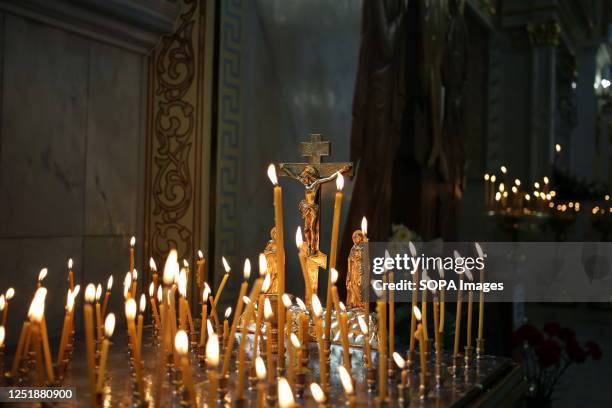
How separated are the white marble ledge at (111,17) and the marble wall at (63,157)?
0.04 m

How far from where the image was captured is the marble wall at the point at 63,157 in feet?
7.01

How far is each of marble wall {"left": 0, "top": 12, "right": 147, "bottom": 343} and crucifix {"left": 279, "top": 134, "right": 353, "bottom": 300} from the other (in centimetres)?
90

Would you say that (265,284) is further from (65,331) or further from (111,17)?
(111,17)

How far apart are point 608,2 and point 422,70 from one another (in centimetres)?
700

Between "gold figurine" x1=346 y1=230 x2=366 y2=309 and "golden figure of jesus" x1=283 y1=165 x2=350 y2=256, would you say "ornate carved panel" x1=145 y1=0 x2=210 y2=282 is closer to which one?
"golden figure of jesus" x1=283 y1=165 x2=350 y2=256

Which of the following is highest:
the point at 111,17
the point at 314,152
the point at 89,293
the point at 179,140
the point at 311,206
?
the point at 111,17

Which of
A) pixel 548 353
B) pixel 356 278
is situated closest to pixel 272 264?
pixel 356 278

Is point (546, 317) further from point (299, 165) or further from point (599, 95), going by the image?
point (299, 165)

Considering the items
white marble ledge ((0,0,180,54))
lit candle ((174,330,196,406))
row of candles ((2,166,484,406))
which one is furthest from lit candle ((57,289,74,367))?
white marble ledge ((0,0,180,54))

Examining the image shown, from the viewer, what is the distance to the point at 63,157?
2334 millimetres

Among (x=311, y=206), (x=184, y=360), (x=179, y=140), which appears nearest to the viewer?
(x=184, y=360)

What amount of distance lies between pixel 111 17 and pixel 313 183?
1.11 meters

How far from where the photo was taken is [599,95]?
35.5 ft

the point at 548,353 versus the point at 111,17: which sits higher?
the point at 111,17
